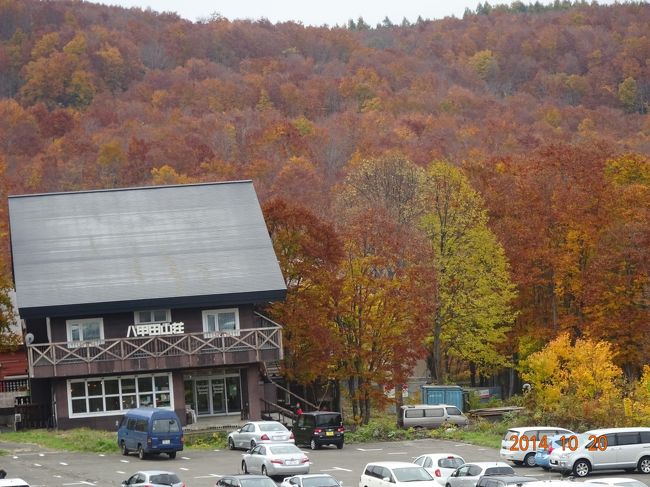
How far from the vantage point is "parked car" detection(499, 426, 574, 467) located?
147ft

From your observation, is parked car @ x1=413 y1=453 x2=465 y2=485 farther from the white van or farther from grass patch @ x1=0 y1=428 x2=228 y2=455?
grass patch @ x1=0 y1=428 x2=228 y2=455

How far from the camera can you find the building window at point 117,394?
2245 inches

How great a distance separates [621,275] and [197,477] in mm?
38219

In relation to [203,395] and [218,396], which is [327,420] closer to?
Answer: [218,396]

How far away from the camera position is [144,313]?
2291 inches

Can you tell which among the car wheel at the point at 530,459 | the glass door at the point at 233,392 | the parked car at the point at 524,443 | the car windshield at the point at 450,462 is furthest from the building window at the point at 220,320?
the car windshield at the point at 450,462

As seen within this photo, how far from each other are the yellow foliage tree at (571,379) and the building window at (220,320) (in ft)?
50.8

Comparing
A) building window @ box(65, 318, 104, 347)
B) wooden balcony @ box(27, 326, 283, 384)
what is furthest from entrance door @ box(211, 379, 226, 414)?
building window @ box(65, 318, 104, 347)

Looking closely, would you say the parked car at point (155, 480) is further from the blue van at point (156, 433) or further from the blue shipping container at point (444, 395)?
the blue shipping container at point (444, 395)

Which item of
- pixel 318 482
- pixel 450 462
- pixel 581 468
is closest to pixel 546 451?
pixel 581 468

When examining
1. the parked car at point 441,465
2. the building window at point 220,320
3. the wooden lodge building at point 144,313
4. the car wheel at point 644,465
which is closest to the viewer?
the parked car at point 441,465

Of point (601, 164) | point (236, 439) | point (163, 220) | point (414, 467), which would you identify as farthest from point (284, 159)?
point (414, 467)

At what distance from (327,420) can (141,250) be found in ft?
49.3

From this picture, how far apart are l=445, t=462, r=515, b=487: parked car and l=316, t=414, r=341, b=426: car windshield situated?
42.3 ft
